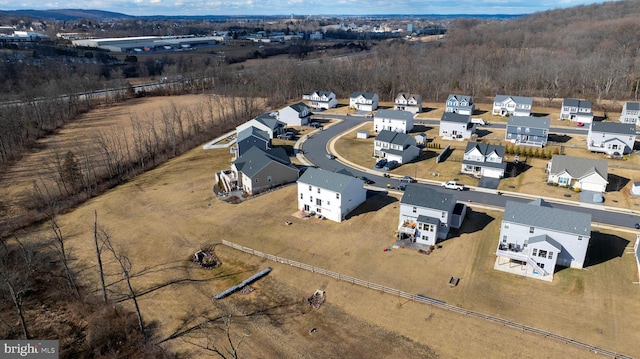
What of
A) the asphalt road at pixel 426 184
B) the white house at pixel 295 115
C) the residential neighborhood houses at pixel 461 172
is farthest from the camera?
the white house at pixel 295 115

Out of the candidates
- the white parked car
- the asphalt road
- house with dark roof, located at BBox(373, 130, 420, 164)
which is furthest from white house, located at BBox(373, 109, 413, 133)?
the white parked car

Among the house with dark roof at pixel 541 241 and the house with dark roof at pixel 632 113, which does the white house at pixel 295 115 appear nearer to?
the house with dark roof at pixel 541 241

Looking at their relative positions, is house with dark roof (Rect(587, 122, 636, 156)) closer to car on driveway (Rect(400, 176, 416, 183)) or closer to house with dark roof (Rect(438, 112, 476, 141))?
house with dark roof (Rect(438, 112, 476, 141))

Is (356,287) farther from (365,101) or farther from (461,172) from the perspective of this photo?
(365,101)

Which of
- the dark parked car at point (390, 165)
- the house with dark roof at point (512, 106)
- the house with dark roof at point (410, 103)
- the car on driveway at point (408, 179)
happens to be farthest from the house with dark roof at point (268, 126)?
the house with dark roof at point (512, 106)

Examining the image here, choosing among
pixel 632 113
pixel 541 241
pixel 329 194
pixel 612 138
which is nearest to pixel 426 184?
A: pixel 329 194

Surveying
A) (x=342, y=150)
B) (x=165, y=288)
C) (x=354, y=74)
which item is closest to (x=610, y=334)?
(x=165, y=288)
